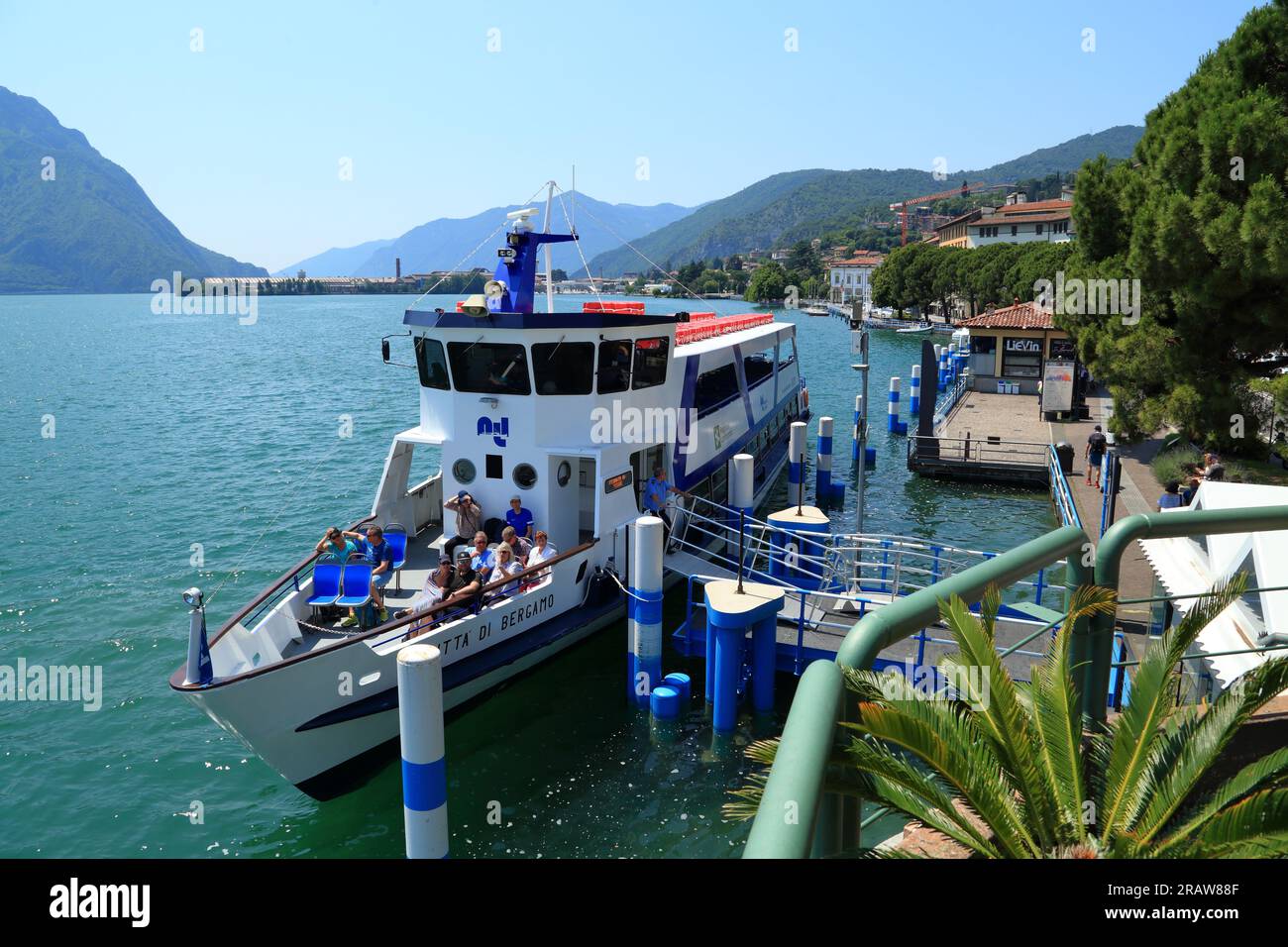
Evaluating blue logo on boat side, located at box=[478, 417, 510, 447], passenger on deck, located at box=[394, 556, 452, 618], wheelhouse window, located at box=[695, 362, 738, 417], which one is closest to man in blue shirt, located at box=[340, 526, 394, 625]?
passenger on deck, located at box=[394, 556, 452, 618]

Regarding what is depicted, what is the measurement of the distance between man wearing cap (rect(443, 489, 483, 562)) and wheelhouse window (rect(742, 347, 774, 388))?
1150cm

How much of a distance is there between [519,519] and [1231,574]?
10.1 m

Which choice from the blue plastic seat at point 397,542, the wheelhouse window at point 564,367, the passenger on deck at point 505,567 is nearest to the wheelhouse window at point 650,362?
the wheelhouse window at point 564,367

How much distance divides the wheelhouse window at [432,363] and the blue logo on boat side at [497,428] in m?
0.92

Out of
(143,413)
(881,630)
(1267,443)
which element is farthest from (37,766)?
(143,413)

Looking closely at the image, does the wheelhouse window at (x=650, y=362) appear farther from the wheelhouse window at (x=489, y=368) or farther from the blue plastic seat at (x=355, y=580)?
the blue plastic seat at (x=355, y=580)

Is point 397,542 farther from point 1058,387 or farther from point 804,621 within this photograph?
point 1058,387

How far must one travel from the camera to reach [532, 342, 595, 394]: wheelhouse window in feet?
50.0

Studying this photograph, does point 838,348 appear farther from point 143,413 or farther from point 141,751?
point 141,751

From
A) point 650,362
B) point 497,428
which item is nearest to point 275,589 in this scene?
point 497,428

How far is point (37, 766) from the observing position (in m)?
12.9

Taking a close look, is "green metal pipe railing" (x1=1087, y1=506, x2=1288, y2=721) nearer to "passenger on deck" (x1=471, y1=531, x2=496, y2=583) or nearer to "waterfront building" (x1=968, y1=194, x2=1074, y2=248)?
"passenger on deck" (x1=471, y1=531, x2=496, y2=583)

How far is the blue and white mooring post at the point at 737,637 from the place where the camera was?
12742 mm

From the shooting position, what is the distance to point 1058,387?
34.9 meters
